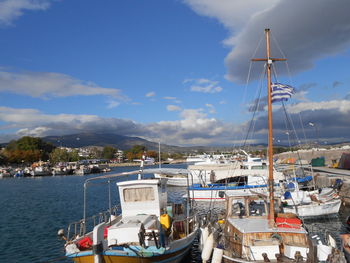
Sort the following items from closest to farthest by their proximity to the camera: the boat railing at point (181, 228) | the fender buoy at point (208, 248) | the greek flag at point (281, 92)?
the fender buoy at point (208, 248)
the greek flag at point (281, 92)
the boat railing at point (181, 228)

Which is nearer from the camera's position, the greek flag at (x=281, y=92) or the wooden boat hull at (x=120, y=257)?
the wooden boat hull at (x=120, y=257)

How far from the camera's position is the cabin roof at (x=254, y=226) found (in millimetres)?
14516

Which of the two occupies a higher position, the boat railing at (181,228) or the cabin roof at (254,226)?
the cabin roof at (254,226)

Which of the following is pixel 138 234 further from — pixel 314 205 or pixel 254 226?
pixel 314 205

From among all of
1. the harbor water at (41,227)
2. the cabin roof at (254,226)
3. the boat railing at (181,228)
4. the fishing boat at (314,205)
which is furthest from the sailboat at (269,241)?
the fishing boat at (314,205)

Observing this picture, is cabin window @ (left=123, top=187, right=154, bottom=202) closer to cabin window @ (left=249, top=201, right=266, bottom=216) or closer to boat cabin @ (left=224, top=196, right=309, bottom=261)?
boat cabin @ (left=224, top=196, right=309, bottom=261)

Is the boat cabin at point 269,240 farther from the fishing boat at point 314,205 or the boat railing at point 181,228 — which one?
the fishing boat at point 314,205

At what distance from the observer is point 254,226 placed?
15.5 metres

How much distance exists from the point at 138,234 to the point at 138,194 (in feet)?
16.8

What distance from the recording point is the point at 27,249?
24109 mm

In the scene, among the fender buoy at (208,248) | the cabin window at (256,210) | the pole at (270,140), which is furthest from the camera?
the cabin window at (256,210)

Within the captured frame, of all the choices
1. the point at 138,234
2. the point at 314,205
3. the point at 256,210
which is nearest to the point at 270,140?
the point at 256,210

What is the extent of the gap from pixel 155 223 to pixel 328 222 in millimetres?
21416

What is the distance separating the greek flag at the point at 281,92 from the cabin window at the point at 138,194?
32.2 ft
